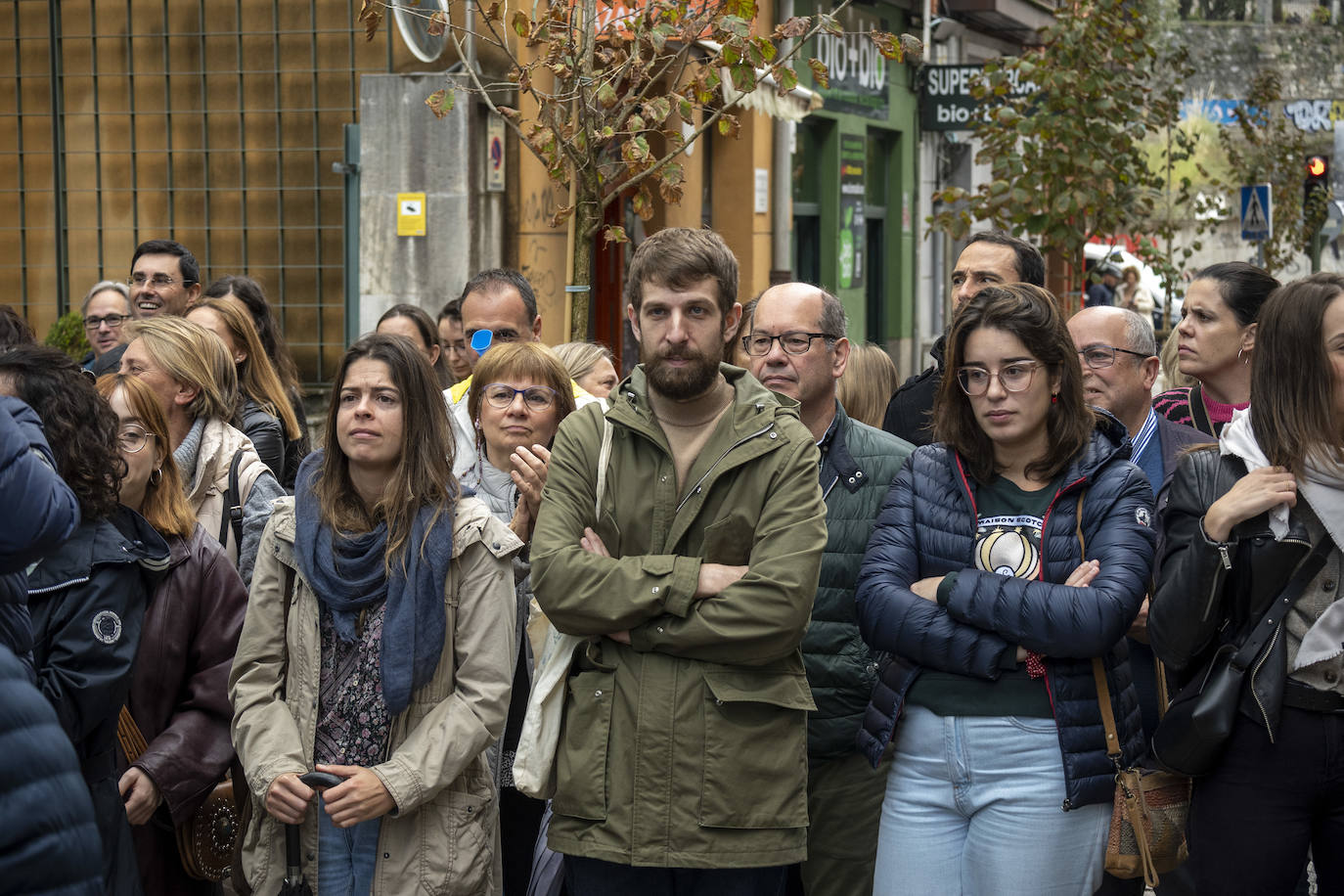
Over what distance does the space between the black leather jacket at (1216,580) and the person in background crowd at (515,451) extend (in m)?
1.92

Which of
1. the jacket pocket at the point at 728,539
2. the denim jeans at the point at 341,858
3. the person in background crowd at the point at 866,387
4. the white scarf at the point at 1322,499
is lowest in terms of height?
the denim jeans at the point at 341,858

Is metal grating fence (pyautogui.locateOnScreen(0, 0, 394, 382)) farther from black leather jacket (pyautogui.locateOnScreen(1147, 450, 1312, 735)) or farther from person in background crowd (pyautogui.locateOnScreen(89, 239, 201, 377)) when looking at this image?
black leather jacket (pyautogui.locateOnScreen(1147, 450, 1312, 735))

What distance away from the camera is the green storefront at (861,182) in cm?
1986

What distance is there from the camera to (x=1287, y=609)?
3.94 m

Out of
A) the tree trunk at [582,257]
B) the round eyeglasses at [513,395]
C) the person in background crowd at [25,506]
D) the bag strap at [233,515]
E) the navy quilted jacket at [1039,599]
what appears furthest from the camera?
the tree trunk at [582,257]

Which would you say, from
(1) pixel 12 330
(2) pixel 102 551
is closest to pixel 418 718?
(2) pixel 102 551

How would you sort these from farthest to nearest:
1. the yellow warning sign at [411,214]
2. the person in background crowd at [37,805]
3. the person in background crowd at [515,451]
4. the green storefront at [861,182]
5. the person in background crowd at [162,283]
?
the green storefront at [861,182]
the yellow warning sign at [411,214]
the person in background crowd at [162,283]
the person in background crowd at [515,451]
the person in background crowd at [37,805]

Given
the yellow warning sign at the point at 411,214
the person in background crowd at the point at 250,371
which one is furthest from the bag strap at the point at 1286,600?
the yellow warning sign at the point at 411,214

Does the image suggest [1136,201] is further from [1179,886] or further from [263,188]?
[1179,886]

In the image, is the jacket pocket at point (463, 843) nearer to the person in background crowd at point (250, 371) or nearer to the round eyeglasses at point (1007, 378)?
the round eyeglasses at point (1007, 378)

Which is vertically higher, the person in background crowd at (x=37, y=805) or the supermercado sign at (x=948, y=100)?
the supermercado sign at (x=948, y=100)

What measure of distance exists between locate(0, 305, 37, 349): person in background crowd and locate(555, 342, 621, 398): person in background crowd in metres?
2.20

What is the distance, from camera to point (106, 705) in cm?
426

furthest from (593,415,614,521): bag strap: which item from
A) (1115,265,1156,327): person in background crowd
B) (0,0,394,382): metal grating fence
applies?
(1115,265,1156,327): person in background crowd
